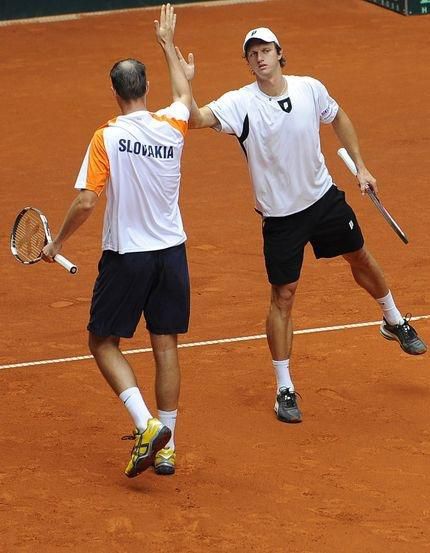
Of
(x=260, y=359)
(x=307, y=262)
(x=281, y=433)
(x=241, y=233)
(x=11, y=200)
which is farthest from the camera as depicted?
(x=11, y=200)

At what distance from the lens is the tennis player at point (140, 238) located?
23.8ft

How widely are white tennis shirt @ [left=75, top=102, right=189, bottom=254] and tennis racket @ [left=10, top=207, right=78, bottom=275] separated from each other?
43cm

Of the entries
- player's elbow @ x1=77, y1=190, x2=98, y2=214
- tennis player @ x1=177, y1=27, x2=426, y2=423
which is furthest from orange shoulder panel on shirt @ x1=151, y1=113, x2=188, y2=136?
player's elbow @ x1=77, y1=190, x2=98, y2=214

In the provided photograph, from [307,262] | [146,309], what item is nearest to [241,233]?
[307,262]

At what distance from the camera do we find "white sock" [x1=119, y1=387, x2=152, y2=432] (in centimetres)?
741

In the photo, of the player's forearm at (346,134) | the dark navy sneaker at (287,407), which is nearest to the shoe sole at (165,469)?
the dark navy sneaker at (287,407)

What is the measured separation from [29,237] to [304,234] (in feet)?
5.57

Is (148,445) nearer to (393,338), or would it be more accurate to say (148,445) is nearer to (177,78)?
(177,78)

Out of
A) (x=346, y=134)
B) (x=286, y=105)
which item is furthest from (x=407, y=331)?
(x=286, y=105)

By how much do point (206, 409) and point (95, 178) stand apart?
2.02m

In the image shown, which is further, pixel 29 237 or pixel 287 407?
pixel 287 407

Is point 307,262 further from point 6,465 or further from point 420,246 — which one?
point 6,465

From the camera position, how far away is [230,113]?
8.12m

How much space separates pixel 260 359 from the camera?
31.0 ft
